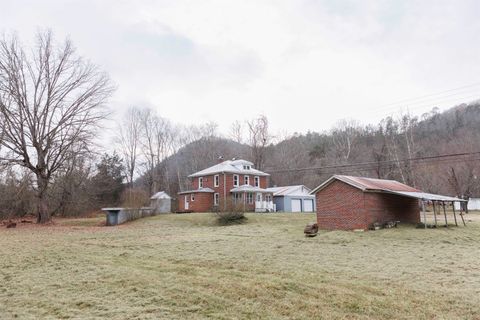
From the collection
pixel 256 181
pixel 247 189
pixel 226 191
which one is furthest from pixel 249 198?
pixel 256 181

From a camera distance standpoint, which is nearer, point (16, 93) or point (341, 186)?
point (341, 186)

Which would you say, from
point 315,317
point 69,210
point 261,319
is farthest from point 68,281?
point 69,210

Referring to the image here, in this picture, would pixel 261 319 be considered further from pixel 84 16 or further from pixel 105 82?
pixel 105 82

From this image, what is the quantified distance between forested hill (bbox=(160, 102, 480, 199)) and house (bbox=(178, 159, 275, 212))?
35.8ft

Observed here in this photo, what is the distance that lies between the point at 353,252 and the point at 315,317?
8.65 m

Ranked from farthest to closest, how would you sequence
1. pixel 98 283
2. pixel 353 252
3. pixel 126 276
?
pixel 353 252
pixel 126 276
pixel 98 283

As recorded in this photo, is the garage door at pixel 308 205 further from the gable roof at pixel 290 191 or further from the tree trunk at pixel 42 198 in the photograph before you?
the tree trunk at pixel 42 198

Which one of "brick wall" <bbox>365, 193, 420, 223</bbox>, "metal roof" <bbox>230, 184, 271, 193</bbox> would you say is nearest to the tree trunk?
"metal roof" <bbox>230, 184, 271, 193</bbox>

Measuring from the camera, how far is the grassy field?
6.14 meters

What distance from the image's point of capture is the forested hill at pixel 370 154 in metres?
50.7

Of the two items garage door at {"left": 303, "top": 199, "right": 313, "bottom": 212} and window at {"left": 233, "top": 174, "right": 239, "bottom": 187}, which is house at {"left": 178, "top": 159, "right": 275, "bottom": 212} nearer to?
window at {"left": 233, "top": 174, "right": 239, "bottom": 187}

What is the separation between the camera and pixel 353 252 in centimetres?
1388

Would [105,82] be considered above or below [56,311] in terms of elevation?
above

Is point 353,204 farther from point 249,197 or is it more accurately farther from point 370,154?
point 370,154
